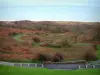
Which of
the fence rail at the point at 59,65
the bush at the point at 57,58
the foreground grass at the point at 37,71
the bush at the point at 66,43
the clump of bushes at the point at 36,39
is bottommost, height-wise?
the foreground grass at the point at 37,71

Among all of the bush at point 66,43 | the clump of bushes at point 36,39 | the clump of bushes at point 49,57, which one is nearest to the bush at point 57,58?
the clump of bushes at point 49,57

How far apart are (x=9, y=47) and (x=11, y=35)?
5.5 inches

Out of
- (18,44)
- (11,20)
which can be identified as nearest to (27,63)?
(18,44)

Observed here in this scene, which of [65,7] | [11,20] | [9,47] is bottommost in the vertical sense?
[9,47]

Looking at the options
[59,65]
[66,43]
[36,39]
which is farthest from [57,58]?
[36,39]

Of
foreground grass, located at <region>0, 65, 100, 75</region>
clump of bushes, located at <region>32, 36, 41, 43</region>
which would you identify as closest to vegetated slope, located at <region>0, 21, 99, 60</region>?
clump of bushes, located at <region>32, 36, 41, 43</region>

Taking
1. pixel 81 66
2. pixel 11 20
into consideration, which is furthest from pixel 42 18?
pixel 81 66

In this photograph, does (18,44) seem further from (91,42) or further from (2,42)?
(91,42)

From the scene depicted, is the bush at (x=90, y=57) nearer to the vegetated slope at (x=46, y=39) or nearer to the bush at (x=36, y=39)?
the vegetated slope at (x=46, y=39)

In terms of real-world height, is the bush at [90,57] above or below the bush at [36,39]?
below

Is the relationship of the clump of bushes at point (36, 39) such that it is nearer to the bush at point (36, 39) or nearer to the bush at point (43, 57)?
the bush at point (36, 39)

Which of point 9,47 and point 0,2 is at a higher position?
point 0,2

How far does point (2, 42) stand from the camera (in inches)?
94.9

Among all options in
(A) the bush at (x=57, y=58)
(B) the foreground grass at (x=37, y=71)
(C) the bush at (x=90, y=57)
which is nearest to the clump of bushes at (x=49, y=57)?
(A) the bush at (x=57, y=58)
